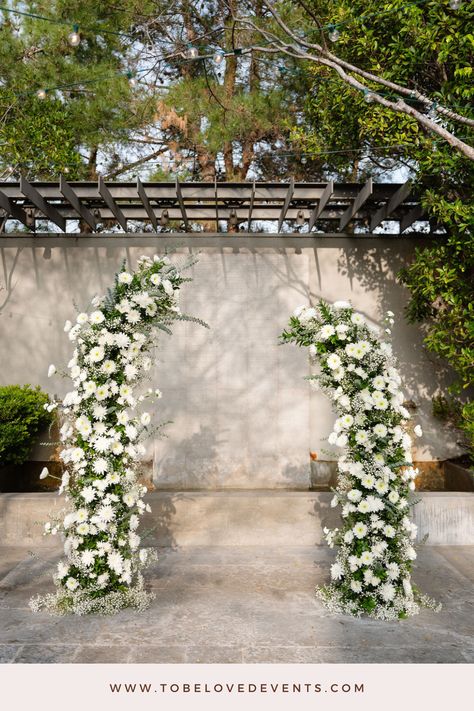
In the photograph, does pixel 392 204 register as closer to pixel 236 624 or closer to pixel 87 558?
pixel 236 624

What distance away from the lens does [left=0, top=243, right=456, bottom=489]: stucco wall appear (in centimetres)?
604

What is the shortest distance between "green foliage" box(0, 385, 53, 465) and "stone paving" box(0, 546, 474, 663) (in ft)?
3.99

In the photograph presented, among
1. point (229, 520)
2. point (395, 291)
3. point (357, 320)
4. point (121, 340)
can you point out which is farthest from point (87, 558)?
point (395, 291)

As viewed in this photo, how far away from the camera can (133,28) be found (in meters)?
7.10

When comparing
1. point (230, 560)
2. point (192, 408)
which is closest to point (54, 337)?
point (192, 408)

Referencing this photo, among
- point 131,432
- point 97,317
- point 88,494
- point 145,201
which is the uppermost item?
point 145,201

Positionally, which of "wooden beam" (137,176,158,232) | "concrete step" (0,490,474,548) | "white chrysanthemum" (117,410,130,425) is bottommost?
"concrete step" (0,490,474,548)

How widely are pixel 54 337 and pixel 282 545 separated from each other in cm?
340

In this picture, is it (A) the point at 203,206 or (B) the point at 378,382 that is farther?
(A) the point at 203,206

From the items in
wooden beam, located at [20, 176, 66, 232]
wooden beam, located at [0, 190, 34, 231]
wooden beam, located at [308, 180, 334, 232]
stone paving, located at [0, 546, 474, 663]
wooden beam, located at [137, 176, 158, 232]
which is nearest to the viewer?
stone paving, located at [0, 546, 474, 663]

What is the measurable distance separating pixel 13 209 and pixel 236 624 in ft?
14.9

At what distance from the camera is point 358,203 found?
5445mm

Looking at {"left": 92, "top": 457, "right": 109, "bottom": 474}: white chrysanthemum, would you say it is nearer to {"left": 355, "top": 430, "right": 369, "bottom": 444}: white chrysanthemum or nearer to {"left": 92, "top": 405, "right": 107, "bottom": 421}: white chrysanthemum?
{"left": 92, "top": 405, "right": 107, "bottom": 421}: white chrysanthemum

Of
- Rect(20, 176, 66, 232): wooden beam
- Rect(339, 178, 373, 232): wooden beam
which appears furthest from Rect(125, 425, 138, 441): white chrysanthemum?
Rect(339, 178, 373, 232): wooden beam
